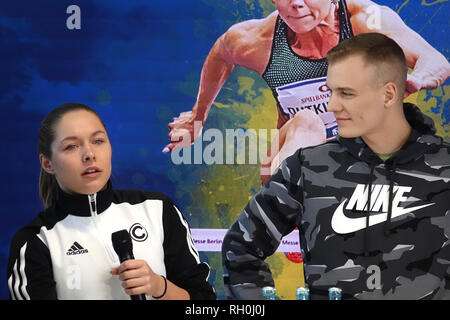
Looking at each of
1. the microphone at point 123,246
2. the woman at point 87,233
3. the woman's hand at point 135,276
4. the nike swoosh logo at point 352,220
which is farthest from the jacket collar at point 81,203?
the nike swoosh logo at point 352,220

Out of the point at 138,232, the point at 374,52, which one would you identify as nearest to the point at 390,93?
the point at 374,52

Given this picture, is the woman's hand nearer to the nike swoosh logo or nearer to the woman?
the woman

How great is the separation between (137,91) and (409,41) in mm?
1245

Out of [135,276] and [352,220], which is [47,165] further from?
[352,220]

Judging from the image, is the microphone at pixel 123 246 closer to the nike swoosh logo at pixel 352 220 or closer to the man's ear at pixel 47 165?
the man's ear at pixel 47 165

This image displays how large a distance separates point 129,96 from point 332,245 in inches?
64.3

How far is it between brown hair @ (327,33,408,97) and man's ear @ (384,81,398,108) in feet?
0.06

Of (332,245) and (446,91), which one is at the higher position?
(446,91)

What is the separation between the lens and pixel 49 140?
5.03 ft

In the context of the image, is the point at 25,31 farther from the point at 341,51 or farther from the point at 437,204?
the point at 437,204

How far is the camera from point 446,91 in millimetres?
2842

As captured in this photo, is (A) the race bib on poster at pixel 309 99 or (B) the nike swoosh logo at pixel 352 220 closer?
(B) the nike swoosh logo at pixel 352 220

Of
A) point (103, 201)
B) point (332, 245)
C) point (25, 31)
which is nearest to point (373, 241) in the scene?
point (332, 245)

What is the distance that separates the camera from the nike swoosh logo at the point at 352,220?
5.01 ft
